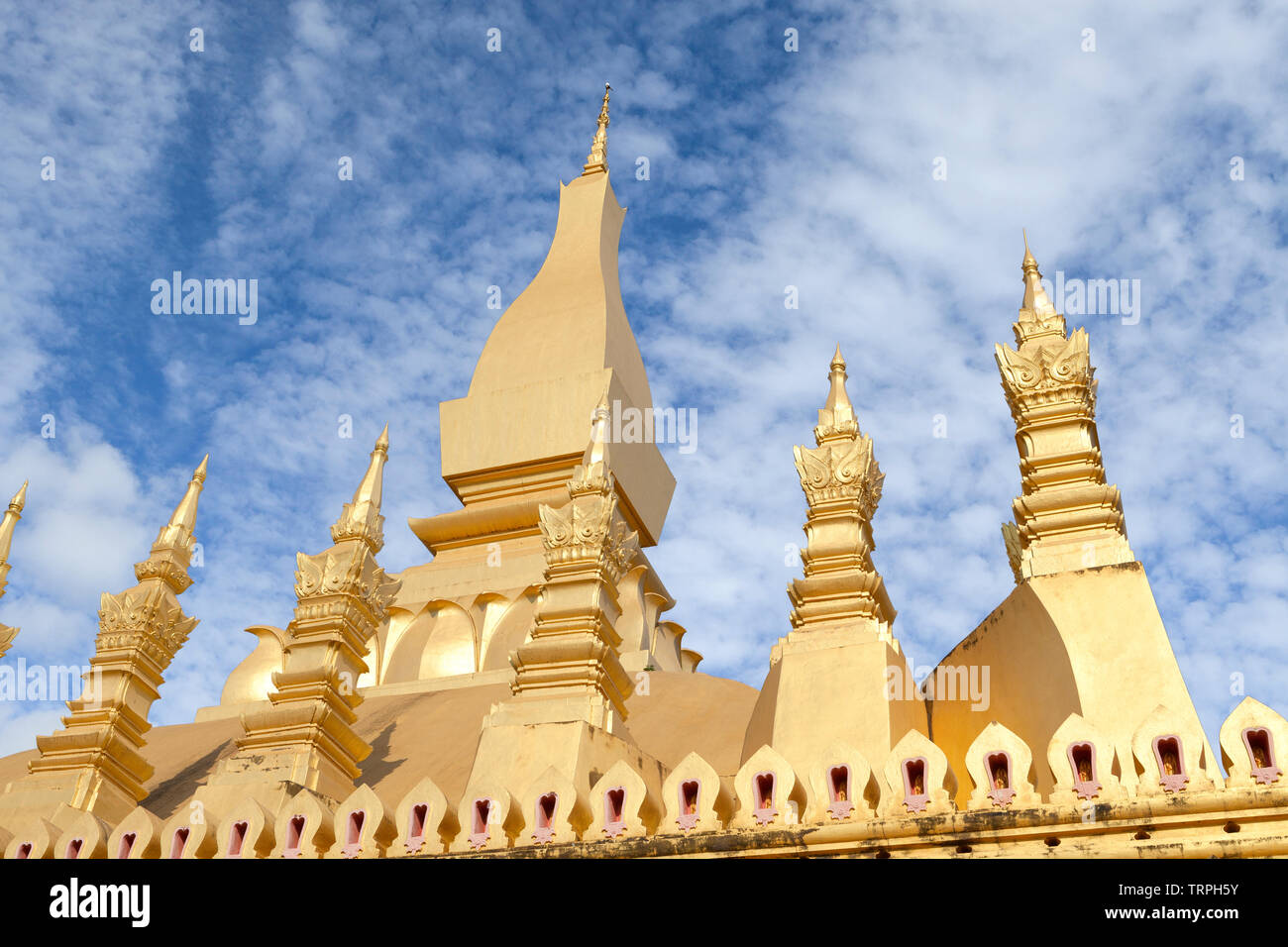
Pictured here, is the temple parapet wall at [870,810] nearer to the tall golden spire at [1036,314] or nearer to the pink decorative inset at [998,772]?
the pink decorative inset at [998,772]

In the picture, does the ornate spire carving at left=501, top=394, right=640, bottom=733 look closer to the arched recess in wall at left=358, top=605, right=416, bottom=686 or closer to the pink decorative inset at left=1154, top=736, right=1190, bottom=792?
the pink decorative inset at left=1154, top=736, right=1190, bottom=792

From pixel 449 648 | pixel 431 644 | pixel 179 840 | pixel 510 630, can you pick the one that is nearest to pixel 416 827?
pixel 179 840

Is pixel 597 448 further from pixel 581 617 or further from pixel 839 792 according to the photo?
pixel 839 792

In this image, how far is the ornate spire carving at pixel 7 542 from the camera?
18.0 meters

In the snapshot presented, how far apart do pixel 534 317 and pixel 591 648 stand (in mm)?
20335

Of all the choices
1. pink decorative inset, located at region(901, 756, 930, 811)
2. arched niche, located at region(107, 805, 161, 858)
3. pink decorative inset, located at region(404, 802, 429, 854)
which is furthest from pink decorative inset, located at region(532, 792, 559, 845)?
arched niche, located at region(107, 805, 161, 858)

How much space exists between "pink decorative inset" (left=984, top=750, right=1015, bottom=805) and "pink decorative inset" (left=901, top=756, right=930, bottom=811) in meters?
0.45

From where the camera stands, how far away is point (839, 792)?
9586 mm

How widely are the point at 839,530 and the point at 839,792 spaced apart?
166 inches

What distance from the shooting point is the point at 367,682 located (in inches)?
999

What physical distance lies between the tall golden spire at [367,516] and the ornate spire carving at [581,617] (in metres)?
3.25

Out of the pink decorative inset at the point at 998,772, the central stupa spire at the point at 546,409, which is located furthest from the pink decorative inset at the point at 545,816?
the central stupa spire at the point at 546,409

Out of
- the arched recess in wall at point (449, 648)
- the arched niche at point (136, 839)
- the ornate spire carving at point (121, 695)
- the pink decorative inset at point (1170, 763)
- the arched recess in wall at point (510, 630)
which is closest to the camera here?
the pink decorative inset at point (1170, 763)
